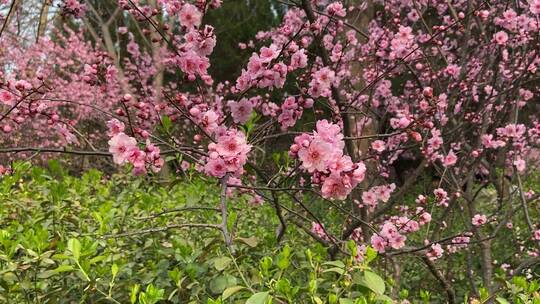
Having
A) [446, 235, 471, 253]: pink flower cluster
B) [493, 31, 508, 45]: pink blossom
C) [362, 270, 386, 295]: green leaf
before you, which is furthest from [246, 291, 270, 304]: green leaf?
[493, 31, 508, 45]: pink blossom

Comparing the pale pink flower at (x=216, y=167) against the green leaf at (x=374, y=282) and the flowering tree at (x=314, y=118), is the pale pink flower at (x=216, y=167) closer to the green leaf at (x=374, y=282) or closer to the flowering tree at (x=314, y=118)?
the flowering tree at (x=314, y=118)

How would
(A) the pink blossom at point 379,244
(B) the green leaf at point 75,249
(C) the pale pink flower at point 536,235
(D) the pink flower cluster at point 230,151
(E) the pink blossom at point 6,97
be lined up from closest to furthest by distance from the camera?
(B) the green leaf at point 75,249, (D) the pink flower cluster at point 230,151, (E) the pink blossom at point 6,97, (A) the pink blossom at point 379,244, (C) the pale pink flower at point 536,235

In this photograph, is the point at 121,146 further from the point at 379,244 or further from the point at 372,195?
the point at 372,195

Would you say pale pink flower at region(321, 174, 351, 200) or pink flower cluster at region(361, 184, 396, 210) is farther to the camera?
pink flower cluster at region(361, 184, 396, 210)

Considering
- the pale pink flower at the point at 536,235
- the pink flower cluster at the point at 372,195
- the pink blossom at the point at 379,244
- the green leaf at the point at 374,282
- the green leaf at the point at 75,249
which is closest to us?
the green leaf at the point at 374,282

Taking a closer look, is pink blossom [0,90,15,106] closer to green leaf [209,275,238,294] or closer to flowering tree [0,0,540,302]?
flowering tree [0,0,540,302]

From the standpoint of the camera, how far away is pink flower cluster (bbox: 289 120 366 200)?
72.1 inches

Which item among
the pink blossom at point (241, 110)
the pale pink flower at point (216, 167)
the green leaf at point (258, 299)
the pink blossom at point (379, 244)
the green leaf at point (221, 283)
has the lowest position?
the green leaf at point (258, 299)

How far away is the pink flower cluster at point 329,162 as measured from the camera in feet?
6.00

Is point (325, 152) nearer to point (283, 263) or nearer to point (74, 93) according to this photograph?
point (283, 263)

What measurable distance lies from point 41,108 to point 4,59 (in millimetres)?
10062

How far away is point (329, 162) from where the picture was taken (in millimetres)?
1831

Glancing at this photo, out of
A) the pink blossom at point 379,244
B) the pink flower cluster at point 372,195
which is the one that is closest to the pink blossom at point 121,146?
the pink blossom at point 379,244

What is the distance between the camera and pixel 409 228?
3.32 meters
